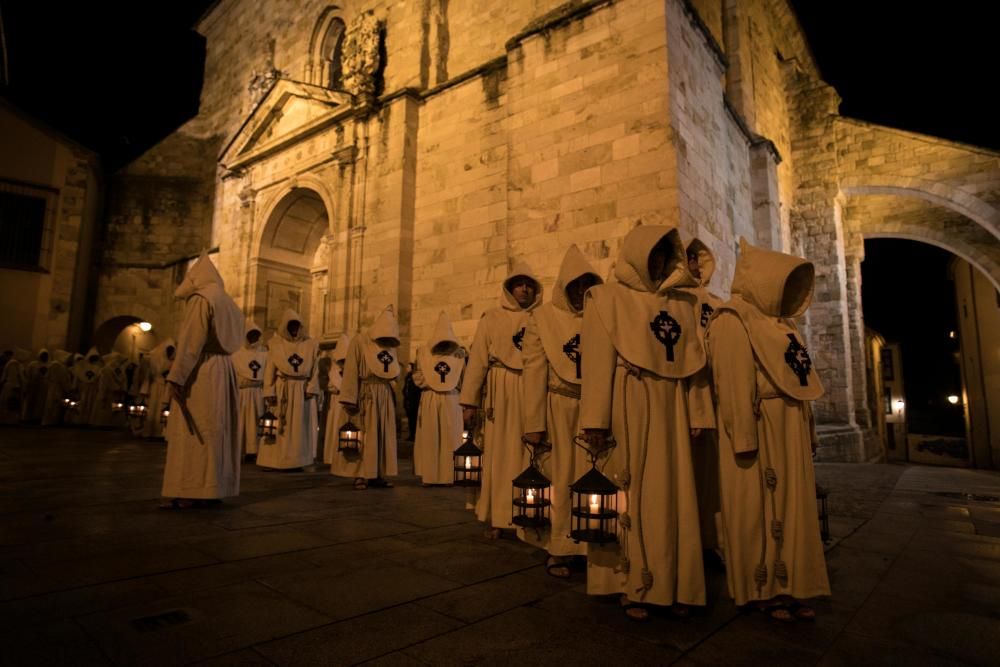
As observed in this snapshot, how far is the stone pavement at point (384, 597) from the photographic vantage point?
238 centimetres

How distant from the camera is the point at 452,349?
25.4ft

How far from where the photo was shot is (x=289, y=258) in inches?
643

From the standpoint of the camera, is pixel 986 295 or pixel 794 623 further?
pixel 986 295

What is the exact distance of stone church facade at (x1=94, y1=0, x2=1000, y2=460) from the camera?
8992 mm

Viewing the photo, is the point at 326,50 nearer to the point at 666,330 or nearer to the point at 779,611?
the point at 666,330

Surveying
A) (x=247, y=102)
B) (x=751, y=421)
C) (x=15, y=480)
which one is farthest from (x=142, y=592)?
(x=247, y=102)

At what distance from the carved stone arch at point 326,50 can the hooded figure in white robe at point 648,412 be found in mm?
15201

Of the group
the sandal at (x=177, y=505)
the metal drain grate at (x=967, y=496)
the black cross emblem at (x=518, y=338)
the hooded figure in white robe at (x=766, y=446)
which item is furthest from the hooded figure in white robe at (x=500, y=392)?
the metal drain grate at (x=967, y=496)

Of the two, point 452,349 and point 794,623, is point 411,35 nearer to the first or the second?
point 452,349

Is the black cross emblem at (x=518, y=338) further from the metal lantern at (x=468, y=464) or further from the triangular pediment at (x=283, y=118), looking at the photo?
the triangular pediment at (x=283, y=118)

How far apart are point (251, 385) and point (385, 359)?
3558 mm

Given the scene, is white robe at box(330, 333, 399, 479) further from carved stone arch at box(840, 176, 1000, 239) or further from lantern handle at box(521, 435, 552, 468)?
carved stone arch at box(840, 176, 1000, 239)

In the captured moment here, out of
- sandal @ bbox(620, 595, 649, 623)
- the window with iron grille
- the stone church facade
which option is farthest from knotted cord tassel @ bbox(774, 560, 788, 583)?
the window with iron grille

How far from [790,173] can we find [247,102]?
17.2 metres
